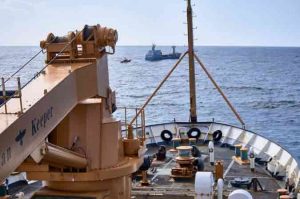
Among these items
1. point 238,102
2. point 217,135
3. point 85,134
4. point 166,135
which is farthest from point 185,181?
point 238,102

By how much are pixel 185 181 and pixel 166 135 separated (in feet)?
30.1

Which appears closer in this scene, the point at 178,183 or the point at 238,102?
the point at 178,183

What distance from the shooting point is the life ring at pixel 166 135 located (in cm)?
2984

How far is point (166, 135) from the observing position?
3006 centimetres

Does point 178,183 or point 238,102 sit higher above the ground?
point 178,183

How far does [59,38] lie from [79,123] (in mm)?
1982

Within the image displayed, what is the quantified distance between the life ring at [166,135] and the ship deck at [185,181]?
2475mm

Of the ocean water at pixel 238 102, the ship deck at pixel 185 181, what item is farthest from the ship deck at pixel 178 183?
the ocean water at pixel 238 102

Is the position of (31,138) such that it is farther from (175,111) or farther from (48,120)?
(175,111)

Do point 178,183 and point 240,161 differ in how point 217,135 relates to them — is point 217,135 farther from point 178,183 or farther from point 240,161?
point 178,183

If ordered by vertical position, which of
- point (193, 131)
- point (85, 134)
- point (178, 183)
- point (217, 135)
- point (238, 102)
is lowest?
point (238, 102)

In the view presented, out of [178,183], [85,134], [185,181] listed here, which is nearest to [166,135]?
[185,181]

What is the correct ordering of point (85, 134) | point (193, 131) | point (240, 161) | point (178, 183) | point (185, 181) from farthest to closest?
point (193, 131), point (240, 161), point (185, 181), point (178, 183), point (85, 134)

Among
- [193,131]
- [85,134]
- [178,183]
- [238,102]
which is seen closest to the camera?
[85,134]
